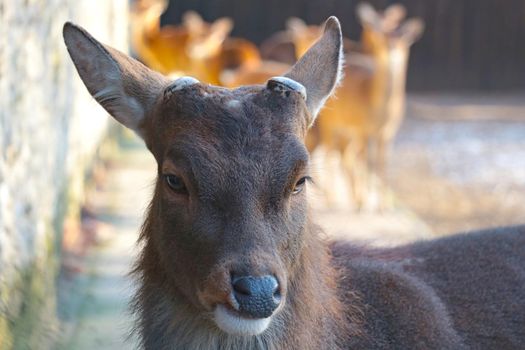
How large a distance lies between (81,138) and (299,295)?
7.08 m

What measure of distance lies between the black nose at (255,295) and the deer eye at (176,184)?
497 mm

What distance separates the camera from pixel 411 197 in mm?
15188

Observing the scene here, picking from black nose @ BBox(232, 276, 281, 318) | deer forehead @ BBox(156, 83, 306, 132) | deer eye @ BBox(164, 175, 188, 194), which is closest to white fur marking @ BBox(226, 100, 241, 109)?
deer forehead @ BBox(156, 83, 306, 132)

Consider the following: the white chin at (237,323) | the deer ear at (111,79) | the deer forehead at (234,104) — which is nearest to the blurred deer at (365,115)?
the deer ear at (111,79)

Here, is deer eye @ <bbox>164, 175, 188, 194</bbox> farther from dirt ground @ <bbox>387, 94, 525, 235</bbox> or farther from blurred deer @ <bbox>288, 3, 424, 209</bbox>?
blurred deer @ <bbox>288, 3, 424, 209</bbox>

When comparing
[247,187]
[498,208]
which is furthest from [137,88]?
[498,208]

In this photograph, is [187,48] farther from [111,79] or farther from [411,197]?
[111,79]

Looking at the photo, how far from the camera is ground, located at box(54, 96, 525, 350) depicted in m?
7.67

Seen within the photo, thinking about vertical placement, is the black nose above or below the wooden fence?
above

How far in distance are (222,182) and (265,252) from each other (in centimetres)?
31

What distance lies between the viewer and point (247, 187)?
11.9 feet

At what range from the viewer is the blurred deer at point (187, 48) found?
1750 centimetres

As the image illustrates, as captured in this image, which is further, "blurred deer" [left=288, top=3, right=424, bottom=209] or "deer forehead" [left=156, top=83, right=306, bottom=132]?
"blurred deer" [left=288, top=3, right=424, bottom=209]

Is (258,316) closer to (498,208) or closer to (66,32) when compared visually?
(66,32)
